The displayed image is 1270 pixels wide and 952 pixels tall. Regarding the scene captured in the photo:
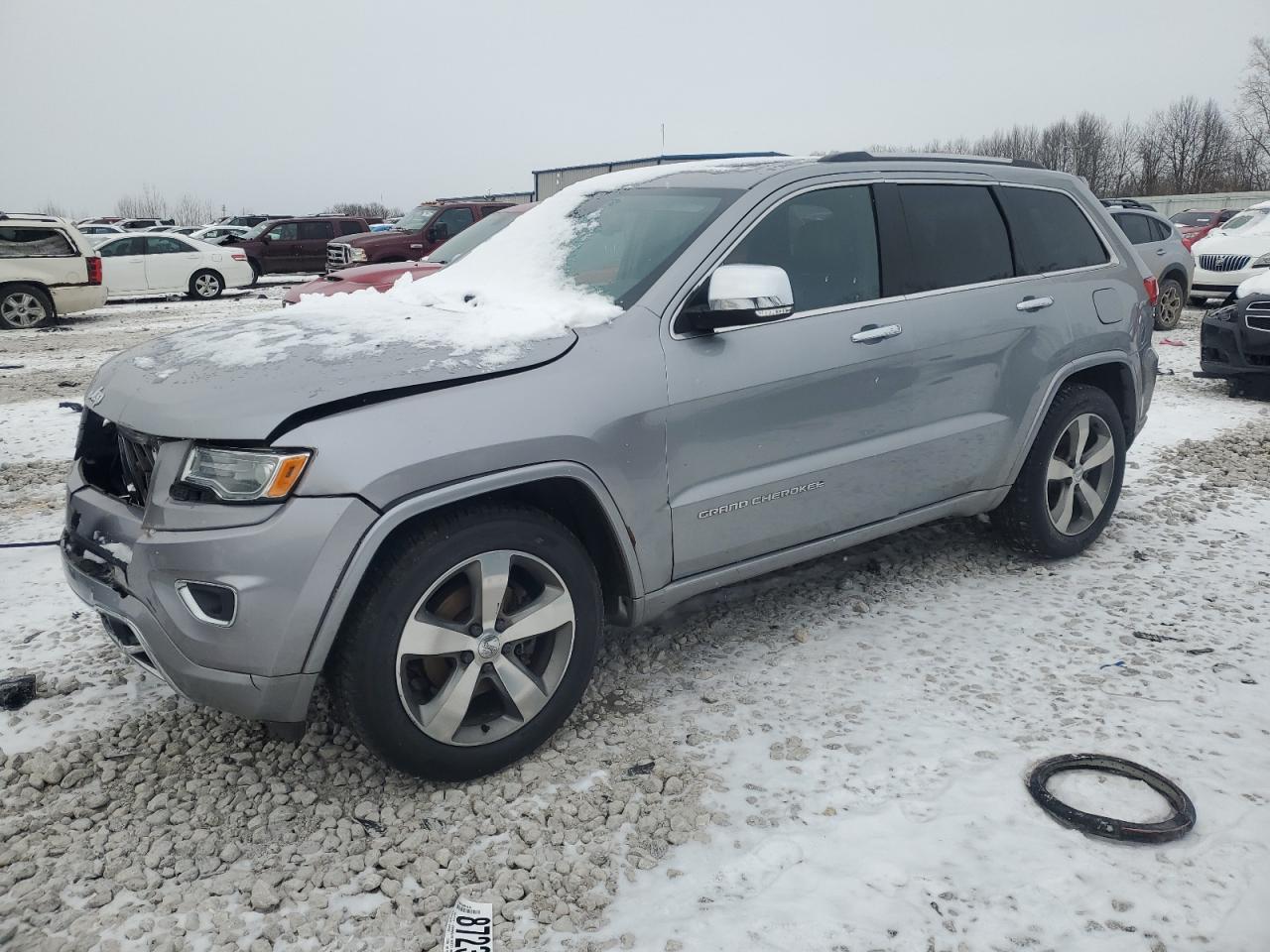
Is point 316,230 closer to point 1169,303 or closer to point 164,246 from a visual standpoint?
point 164,246

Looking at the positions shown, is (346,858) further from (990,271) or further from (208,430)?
(990,271)

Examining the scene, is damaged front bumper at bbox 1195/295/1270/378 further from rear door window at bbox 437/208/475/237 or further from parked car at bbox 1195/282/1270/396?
rear door window at bbox 437/208/475/237

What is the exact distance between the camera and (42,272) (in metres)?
14.3

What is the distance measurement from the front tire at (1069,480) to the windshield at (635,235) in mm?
1910

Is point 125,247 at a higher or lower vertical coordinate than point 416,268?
higher

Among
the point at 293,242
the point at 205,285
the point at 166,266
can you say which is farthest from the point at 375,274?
the point at 293,242

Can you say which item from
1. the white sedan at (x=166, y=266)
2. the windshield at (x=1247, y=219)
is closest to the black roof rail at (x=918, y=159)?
the windshield at (x=1247, y=219)

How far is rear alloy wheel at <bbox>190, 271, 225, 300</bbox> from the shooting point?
63.9 ft

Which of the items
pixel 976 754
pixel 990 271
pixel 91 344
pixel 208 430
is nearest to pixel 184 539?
pixel 208 430

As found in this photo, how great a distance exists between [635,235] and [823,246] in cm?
70

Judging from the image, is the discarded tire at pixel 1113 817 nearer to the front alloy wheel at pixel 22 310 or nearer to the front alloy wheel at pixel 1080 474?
the front alloy wheel at pixel 1080 474

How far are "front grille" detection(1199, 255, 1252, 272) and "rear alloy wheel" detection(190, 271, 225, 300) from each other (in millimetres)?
17810

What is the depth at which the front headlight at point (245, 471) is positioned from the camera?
8.08ft

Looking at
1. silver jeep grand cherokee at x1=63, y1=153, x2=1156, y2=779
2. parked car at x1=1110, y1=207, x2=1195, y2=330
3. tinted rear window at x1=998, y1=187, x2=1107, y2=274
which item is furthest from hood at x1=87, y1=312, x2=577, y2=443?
parked car at x1=1110, y1=207, x2=1195, y2=330
